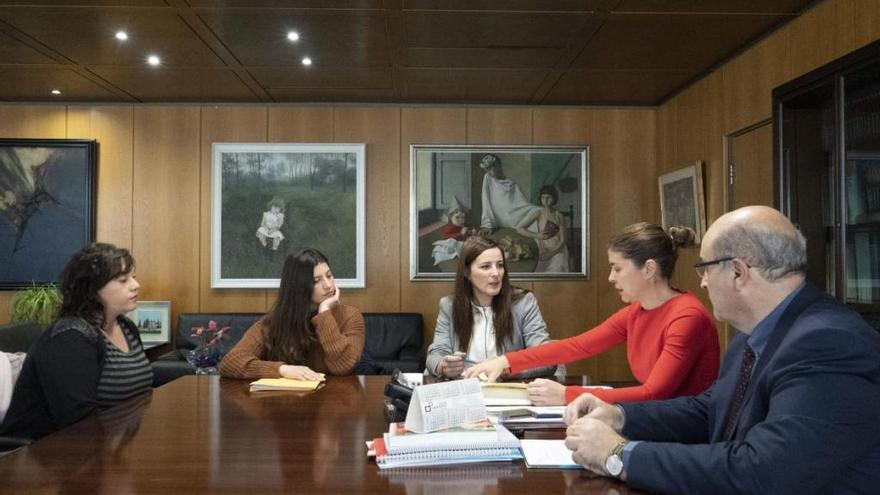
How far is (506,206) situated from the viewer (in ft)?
20.6

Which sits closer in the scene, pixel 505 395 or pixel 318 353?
pixel 505 395

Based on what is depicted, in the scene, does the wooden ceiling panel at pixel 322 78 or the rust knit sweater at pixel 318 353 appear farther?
the wooden ceiling panel at pixel 322 78

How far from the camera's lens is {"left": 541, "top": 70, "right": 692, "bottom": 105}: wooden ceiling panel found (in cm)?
539

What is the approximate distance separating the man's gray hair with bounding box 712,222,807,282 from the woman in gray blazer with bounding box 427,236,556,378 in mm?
1935

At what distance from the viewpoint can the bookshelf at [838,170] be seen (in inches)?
125

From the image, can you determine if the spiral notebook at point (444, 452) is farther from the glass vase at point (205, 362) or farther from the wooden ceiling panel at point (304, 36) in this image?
the wooden ceiling panel at point (304, 36)

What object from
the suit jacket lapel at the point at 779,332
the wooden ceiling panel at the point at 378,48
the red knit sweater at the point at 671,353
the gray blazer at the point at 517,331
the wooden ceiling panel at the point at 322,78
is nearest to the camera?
the suit jacket lapel at the point at 779,332

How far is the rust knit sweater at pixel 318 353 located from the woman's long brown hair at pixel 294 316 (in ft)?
0.12

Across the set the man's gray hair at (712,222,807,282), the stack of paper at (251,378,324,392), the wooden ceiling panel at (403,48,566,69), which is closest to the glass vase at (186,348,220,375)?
the stack of paper at (251,378,324,392)

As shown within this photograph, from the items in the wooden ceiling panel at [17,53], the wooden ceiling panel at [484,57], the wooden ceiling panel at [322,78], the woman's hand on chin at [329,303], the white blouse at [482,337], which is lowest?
the white blouse at [482,337]

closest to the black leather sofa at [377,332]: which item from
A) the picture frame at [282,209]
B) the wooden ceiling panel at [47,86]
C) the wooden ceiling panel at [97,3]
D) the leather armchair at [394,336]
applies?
the leather armchair at [394,336]

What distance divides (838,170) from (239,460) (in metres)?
2.84

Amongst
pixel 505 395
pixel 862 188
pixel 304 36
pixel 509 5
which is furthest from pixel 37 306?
pixel 862 188

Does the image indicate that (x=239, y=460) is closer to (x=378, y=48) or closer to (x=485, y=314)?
(x=485, y=314)
